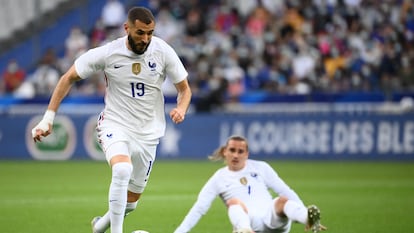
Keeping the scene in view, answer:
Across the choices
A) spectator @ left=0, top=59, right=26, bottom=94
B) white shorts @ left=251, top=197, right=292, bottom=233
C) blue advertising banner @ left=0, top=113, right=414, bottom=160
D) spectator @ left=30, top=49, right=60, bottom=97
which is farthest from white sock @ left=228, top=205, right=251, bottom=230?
spectator @ left=0, top=59, right=26, bottom=94

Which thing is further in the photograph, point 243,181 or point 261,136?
point 261,136

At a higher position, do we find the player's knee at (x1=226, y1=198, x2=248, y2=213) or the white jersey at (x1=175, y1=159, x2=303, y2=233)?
the white jersey at (x1=175, y1=159, x2=303, y2=233)

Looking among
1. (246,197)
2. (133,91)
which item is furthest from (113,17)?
(133,91)

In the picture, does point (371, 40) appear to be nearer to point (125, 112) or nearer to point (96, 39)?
point (96, 39)

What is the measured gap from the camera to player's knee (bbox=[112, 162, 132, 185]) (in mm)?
8547

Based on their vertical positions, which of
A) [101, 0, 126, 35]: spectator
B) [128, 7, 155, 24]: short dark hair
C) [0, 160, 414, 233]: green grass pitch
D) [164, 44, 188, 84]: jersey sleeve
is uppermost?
[101, 0, 126, 35]: spectator

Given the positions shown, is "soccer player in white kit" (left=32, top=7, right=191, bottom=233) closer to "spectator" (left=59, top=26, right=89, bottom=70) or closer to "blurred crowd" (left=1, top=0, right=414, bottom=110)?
"blurred crowd" (left=1, top=0, right=414, bottom=110)

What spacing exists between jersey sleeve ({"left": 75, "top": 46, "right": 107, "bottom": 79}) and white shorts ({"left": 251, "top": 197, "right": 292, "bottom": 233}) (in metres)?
2.18

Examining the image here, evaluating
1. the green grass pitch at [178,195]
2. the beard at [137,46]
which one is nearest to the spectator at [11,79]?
the green grass pitch at [178,195]

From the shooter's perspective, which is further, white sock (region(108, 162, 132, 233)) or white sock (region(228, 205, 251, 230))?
white sock (region(228, 205, 251, 230))

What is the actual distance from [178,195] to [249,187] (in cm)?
661

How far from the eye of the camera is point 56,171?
21.4 m

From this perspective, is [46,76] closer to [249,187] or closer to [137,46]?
[249,187]

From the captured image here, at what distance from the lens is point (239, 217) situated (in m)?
9.19
